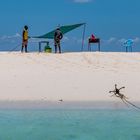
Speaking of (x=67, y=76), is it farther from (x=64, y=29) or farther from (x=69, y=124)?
(x=64, y=29)

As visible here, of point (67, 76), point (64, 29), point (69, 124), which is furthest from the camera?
point (64, 29)

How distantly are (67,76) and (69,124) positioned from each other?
488 cm

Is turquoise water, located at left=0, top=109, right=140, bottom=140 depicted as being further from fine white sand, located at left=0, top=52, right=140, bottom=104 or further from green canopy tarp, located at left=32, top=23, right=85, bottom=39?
green canopy tarp, located at left=32, top=23, right=85, bottom=39

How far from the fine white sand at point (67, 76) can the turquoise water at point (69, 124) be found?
1.69 meters

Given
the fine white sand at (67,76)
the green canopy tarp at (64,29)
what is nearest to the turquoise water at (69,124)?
the fine white sand at (67,76)

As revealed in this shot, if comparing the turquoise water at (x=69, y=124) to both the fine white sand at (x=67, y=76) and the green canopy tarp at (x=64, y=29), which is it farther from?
the green canopy tarp at (x=64, y=29)

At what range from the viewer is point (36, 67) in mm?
15695

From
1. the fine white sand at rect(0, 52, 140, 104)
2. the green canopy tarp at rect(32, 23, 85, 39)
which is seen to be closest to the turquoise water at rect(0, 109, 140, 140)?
the fine white sand at rect(0, 52, 140, 104)

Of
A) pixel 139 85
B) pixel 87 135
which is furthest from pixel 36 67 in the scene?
pixel 87 135

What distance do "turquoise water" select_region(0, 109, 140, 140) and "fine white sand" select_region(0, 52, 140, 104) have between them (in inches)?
66.4

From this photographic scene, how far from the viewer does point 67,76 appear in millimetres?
14477

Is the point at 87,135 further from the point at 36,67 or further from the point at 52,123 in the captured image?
the point at 36,67

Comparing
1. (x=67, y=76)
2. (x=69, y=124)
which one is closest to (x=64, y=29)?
(x=67, y=76)

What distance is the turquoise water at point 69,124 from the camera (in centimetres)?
860
